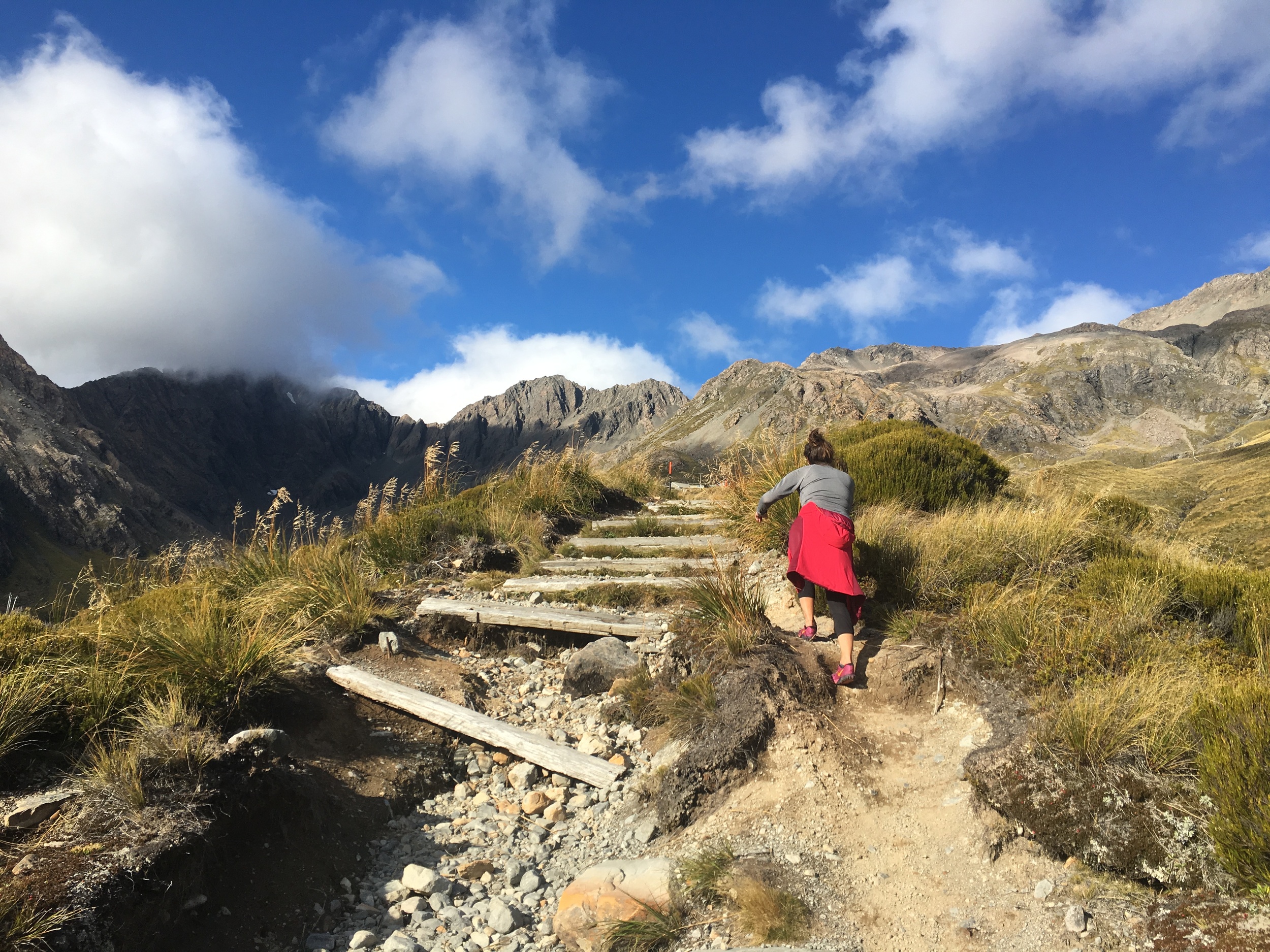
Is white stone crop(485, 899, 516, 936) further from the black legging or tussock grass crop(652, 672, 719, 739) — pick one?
the black legging

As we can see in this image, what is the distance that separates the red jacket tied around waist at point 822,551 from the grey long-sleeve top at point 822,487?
0.08m

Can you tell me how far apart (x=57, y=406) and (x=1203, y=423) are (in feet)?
1099

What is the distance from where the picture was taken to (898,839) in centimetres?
405

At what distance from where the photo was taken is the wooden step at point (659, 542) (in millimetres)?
9688

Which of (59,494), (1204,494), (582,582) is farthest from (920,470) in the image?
(59,494)

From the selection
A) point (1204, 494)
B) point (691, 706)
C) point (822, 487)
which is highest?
point (1204, 494)

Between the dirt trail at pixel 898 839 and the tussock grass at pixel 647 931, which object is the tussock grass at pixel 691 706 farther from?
the tussock grass at pixel 647 931

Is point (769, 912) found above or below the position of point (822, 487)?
below

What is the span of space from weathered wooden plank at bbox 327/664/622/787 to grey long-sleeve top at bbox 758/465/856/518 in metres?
2.85

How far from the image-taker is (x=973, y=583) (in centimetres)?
609

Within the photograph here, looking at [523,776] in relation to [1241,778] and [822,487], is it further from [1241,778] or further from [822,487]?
[1241,778]

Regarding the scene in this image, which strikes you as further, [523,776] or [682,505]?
[682,505]

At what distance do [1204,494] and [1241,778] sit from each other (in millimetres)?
49376

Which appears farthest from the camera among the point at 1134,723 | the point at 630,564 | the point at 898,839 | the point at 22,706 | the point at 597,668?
the point at 630,564
